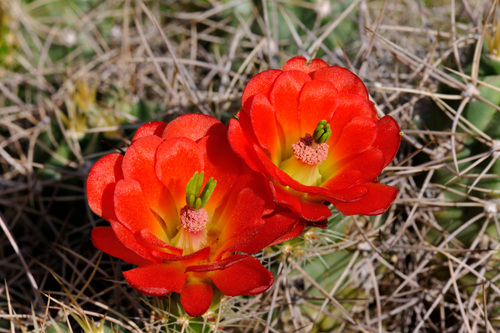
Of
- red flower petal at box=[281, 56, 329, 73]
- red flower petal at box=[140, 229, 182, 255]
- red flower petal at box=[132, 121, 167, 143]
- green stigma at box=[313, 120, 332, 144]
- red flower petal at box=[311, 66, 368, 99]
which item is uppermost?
red flower petal at box=[281, 56, 329, 73]

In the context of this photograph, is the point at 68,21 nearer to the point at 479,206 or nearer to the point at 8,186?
the point at 8,186

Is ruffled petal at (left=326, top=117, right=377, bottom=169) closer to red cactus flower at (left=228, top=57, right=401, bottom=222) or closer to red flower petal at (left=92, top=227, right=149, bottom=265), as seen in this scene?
A: red cactus flower at (left=228, top=57, right=401, bottom=222)

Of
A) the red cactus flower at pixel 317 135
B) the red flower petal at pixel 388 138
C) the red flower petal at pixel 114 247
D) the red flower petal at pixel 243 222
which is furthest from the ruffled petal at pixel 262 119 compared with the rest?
the red flower petal at pixel 114 247

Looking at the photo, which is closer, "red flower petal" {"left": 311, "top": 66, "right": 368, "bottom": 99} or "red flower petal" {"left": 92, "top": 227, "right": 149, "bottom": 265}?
"red flower petal" {"left": 92, "top": 227, "right": 149, "bottom": 265}

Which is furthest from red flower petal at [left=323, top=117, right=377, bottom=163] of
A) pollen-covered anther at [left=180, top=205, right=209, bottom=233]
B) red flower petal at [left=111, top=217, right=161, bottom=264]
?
red flower petal at [left=111, top=217, right=161, bottom=264]

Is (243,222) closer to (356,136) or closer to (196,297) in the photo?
(196,297)

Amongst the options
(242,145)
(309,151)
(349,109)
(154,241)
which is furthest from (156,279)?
(349,109)

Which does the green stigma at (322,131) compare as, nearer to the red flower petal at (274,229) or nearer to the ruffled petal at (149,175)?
the red flower petal at (274,229)
